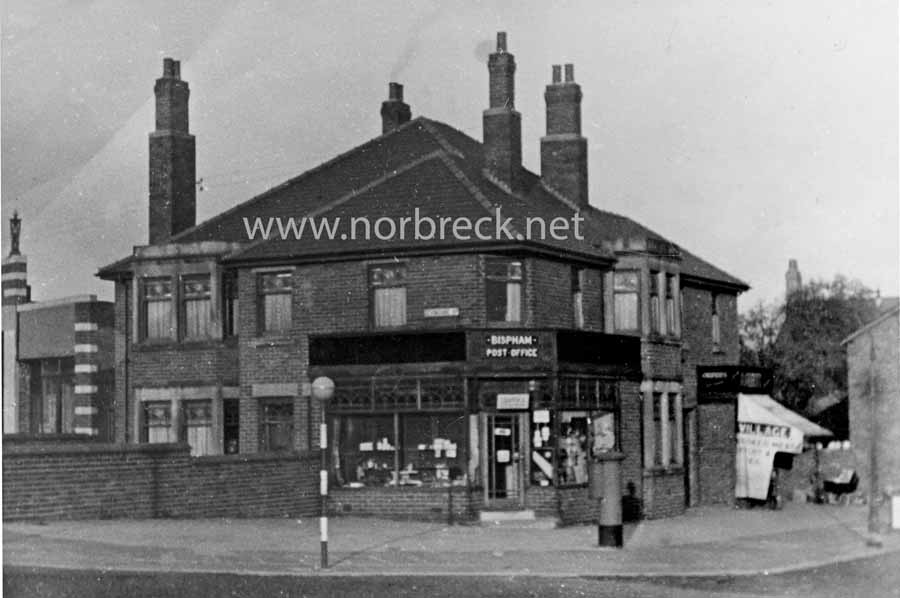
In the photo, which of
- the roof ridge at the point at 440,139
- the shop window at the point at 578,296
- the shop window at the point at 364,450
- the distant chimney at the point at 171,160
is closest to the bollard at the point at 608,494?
the shop window at the point at 364,450

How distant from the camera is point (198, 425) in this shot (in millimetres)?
30359

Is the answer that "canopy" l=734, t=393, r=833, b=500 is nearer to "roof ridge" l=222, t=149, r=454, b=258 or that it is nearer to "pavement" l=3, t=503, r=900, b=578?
"pavement" l=3, t=503, r=900, b=578

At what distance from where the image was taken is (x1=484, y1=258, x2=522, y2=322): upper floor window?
89.2 ft

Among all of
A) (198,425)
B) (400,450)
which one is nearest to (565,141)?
(400,450)

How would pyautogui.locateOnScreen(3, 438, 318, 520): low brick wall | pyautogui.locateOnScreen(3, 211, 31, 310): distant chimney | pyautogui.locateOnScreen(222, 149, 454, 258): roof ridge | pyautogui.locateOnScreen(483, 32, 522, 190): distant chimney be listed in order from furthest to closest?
pyautogui.locateOnScreen(3, 211, 31, 310): distant chimney → pyautogui.locateOnScreen(483, 32, 522, 190): distant chimney → pyautogui.locateOnScreen(222, 149, 454, 258): roof ridge → pyautogui.locateOnScreen(3, 438, 318, 520): low brick wall

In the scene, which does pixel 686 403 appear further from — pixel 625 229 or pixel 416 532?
pixel 416 532

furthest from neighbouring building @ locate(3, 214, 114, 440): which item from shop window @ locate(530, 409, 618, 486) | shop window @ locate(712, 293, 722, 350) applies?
shop window @ locate(712, 293, 722, 350)

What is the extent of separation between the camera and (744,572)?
749 inches

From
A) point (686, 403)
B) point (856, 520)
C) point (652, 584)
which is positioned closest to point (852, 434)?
point (686, 403)

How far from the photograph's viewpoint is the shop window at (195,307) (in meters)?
30.6

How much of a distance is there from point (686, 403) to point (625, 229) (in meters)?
4.57

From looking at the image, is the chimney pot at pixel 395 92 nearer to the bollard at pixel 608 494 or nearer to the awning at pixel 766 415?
the awning at pixel 766 415

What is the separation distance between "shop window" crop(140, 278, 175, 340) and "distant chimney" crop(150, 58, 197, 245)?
1.59m

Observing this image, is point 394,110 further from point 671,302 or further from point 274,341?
point 274,341
